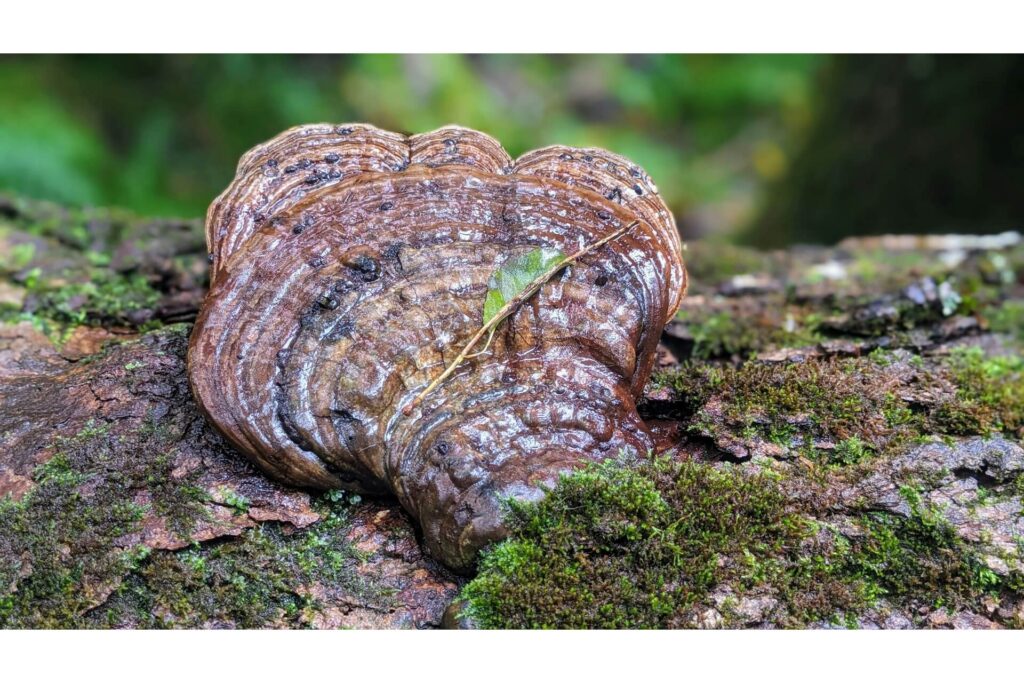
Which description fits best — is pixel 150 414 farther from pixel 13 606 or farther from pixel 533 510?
pixel 533 510

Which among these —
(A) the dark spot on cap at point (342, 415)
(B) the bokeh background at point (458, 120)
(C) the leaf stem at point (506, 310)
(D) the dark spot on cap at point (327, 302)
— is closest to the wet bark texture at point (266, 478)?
(A) the dark spot on cap at point (342, 415)

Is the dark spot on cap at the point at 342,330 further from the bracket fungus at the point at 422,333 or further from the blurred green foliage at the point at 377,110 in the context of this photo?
the blurred green foliage at the point at 377,110

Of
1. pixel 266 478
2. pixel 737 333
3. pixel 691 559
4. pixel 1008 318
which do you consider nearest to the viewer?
pixel 691 559

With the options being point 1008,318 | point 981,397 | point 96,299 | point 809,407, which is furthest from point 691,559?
point 96,299

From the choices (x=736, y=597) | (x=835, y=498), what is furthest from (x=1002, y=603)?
(x=736, y=597)

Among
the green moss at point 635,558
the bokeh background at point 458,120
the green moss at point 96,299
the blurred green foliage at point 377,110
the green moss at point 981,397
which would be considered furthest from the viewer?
the blurred green foliage at point 377,110

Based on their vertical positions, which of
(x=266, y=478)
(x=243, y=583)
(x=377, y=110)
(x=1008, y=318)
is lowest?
(x=243, y=583)

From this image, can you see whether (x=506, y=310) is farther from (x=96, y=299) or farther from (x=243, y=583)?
(x=96, y=299)
